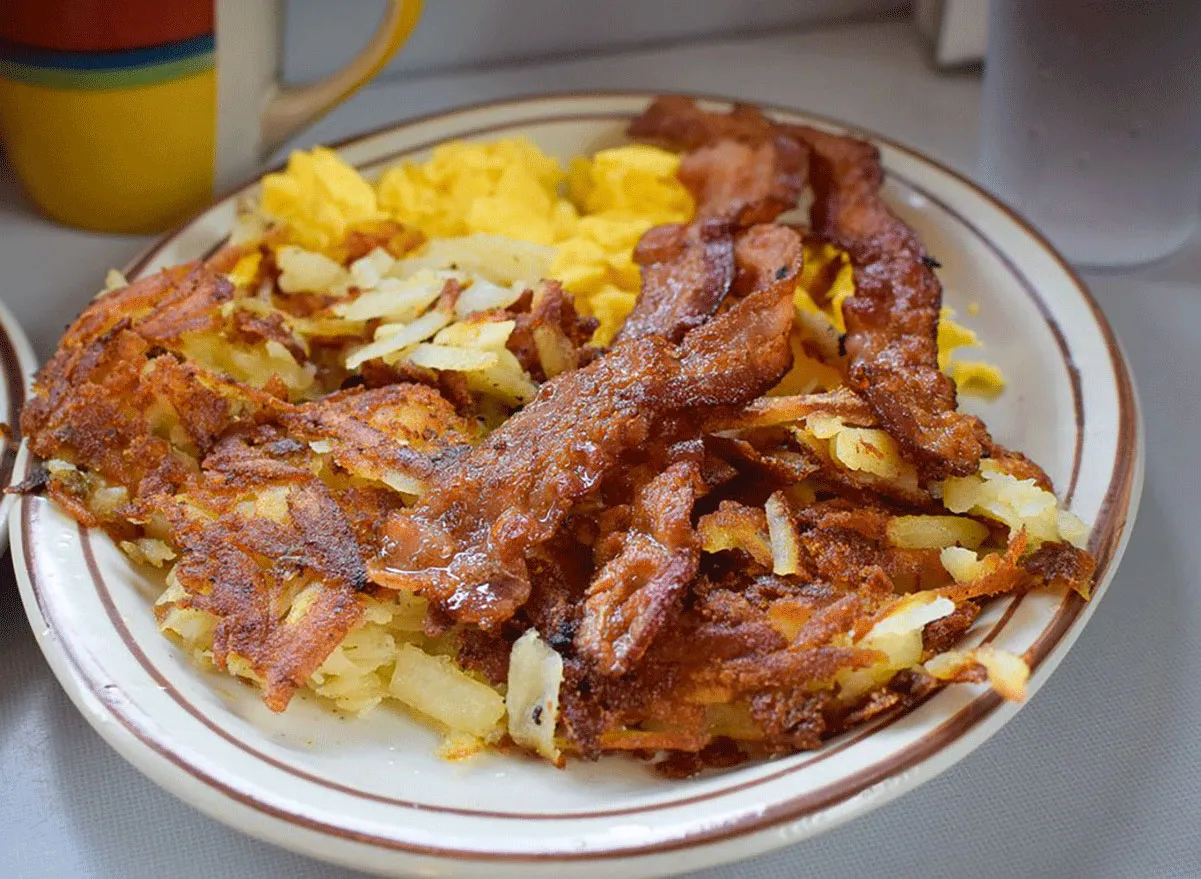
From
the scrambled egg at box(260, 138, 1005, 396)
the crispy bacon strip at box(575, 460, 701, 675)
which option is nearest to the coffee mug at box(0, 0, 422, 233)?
the scrambled egg at box(260, 138, 1005, 396)

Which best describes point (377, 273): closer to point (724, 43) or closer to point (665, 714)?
point (665, 714)

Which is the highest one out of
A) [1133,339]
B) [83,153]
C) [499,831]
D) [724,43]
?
[724,43]

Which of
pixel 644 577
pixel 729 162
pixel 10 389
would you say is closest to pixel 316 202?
pixel 10 389

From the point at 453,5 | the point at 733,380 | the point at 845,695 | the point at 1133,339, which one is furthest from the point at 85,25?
the point at 1133,339

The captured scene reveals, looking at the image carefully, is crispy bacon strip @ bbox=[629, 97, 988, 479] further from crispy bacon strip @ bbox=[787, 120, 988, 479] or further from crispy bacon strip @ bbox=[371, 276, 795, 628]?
crispy bacon strip @ bbox=[371, 276, 795, 628]

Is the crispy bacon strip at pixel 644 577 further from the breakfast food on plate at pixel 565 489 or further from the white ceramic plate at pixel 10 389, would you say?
the white ceramic plate at pixel 10 389

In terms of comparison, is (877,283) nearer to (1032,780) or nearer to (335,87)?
(1032,780)
